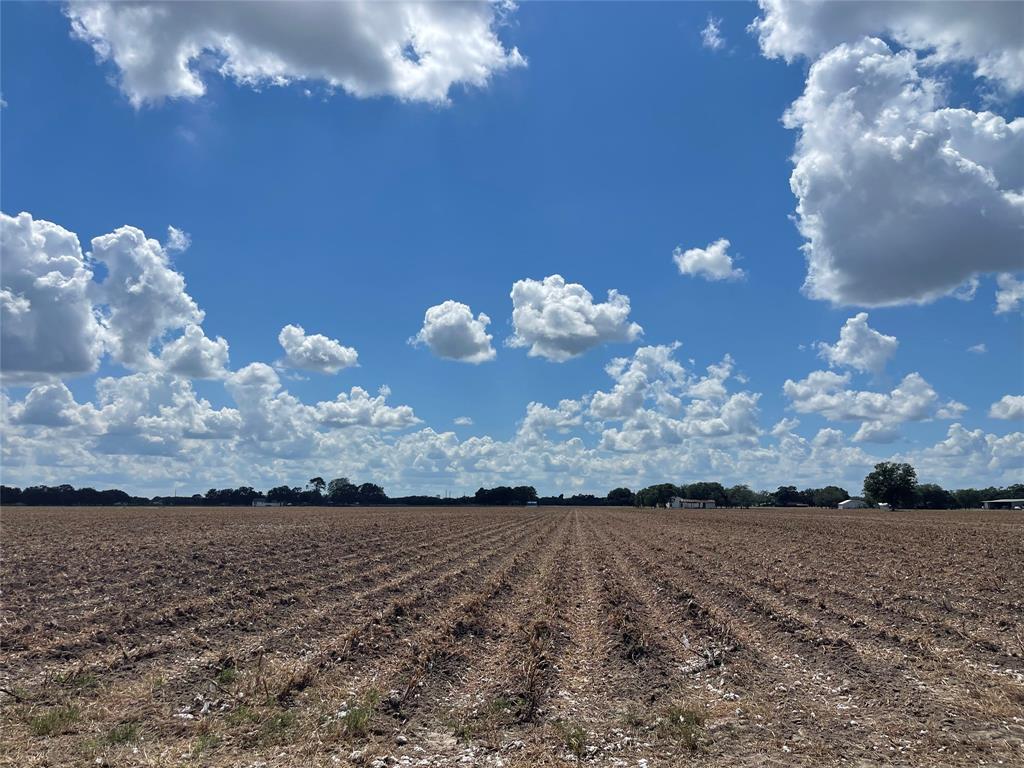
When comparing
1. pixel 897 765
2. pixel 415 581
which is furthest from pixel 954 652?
pixel 415 581

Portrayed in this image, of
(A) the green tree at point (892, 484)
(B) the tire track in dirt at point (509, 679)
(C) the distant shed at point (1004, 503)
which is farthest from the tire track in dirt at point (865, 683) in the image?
(C) the distant shed at point (1004, 503)

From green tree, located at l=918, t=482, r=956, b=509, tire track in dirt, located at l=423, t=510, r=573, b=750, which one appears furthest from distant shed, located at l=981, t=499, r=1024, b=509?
tire track in dirt, located at l=423, t=510, r=573, b=750

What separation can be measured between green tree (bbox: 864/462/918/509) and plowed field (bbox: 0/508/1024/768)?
12930cm

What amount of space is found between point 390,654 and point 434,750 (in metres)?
4.66

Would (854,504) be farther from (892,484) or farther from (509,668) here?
(509,668)

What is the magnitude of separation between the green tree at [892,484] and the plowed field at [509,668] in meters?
129

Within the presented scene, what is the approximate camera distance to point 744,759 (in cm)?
811

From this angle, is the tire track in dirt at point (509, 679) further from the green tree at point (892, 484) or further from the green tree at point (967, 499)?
the green tree at point (967, 499)

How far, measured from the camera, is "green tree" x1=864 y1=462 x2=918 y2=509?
135875mm

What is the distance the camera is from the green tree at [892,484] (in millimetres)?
135875

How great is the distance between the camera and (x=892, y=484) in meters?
137

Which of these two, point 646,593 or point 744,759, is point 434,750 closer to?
point 744,759

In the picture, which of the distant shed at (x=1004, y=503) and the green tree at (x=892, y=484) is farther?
the distant shed at (x=1004, y=503)

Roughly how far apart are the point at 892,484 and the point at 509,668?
148 meters
